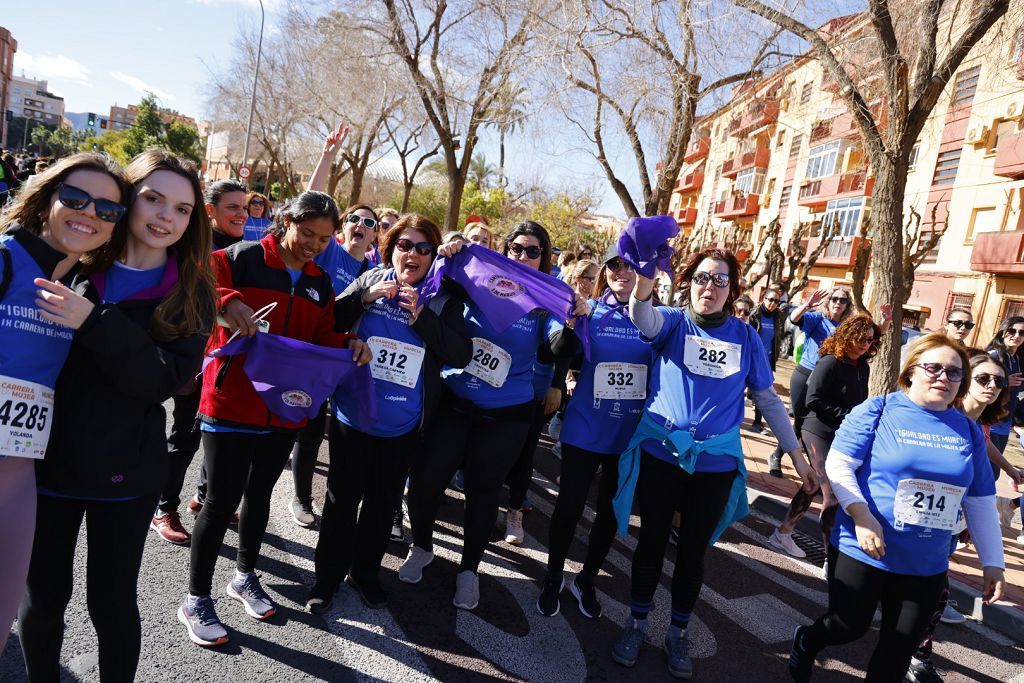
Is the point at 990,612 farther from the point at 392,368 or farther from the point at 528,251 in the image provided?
the point at 392,368

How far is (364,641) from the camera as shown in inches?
120

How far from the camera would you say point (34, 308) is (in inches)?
74.2

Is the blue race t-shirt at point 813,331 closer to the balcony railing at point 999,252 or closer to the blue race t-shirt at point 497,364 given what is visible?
the blue race t-shirt at point 497,364

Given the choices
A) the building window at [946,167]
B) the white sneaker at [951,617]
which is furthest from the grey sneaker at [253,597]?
the building window at [946,167]

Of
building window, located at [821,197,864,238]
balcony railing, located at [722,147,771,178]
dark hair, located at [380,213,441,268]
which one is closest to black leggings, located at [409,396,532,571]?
dark hair, located at [380,213,441,268]

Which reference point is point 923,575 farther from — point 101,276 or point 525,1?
point 525,1

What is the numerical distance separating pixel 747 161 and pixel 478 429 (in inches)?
1657

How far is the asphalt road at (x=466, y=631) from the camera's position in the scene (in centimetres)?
280

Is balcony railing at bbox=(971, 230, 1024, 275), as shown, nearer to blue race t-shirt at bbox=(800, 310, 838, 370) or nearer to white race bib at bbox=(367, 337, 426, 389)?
blue race t-shirt at bbox=(800, 310, 838, 370)

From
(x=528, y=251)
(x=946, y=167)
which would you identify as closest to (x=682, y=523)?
(x=528, y=251)

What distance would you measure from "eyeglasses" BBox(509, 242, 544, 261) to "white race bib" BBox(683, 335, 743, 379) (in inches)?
43.6

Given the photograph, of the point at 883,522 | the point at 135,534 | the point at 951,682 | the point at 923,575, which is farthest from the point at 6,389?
the point at 951,682

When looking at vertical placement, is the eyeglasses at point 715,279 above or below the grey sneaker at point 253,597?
above

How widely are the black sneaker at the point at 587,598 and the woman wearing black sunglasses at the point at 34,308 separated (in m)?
2.69
